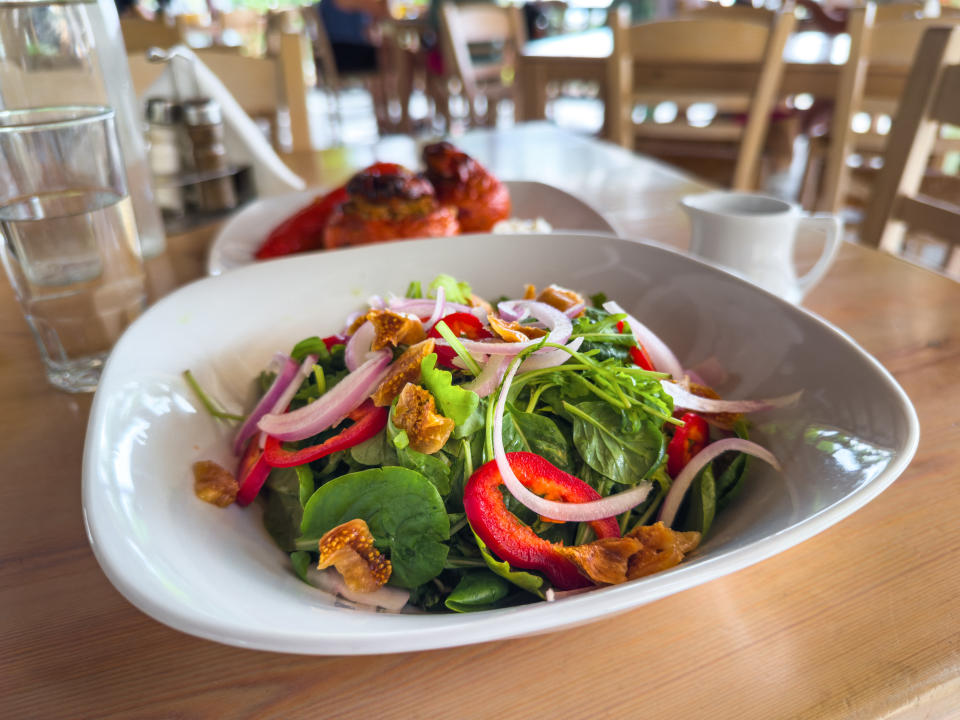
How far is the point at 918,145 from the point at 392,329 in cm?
142

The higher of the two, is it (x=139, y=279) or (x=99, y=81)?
(x=99, y=81)

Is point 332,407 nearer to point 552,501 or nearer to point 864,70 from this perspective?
point 552,501

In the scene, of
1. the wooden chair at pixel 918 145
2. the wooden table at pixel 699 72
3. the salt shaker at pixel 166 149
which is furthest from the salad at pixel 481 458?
the wooden table at pixel 699 72

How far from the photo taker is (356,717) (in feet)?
1.32

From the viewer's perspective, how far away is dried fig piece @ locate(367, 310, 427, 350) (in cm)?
53

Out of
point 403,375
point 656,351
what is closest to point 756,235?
point 656,351

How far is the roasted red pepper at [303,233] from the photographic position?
3.30ft

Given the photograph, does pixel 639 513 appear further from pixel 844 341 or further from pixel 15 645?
pixel 15 645

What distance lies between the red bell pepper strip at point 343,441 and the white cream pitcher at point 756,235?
48 centimetres

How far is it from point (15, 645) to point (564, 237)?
23.3 inches

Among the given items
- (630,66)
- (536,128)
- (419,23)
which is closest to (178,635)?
(536,128)

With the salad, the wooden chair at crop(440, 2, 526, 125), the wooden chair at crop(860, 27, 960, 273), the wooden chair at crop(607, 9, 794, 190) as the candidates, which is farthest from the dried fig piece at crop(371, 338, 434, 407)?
the wooden chair at crop(440, 2, 526, 125)

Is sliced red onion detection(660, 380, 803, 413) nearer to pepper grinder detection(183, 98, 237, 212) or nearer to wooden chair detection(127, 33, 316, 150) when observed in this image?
pepper grinder detection(183, 98, 237, 212)

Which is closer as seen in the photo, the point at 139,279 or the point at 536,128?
the point at 139,279
